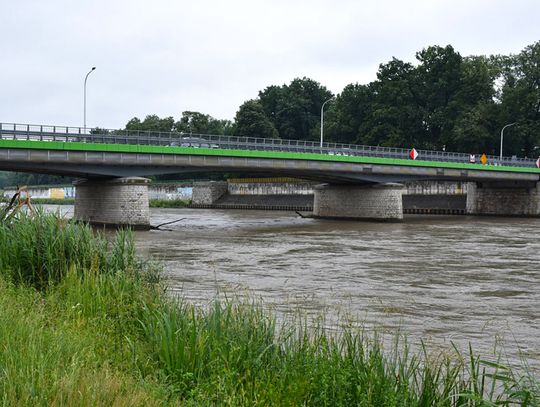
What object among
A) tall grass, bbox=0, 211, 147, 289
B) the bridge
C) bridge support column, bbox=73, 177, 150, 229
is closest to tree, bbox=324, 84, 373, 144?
the bridge

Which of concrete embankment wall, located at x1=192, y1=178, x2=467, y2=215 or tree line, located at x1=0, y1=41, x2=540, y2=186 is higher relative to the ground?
tree line, located at x1=0, y1=41, x2=540, y2=186

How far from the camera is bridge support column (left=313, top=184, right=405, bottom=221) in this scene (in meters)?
61.8

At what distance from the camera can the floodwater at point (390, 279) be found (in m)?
13.3

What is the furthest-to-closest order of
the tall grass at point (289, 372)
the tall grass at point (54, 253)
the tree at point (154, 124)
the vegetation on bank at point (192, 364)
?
the tree at point (154, 124) → the tall grass at point (54, 253) → the tall grass at point (289, 372) → the vegetation on bank at point (192, 364)

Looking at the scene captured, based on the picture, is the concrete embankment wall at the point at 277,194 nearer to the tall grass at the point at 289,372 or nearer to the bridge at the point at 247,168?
the bridge at the point at 247,168

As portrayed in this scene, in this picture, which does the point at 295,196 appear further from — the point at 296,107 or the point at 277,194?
the point at 296,107

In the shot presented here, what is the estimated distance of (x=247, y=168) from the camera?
52500mm

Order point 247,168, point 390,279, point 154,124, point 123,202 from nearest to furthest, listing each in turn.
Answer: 1. point 390,279
2. point 123,202
3. point 247,168
4. point 154,124

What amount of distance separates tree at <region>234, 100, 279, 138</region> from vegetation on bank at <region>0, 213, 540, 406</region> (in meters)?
102

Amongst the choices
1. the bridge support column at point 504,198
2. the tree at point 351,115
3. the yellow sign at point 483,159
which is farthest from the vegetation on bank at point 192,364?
the tree at point 351,115

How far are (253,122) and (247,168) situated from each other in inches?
2393

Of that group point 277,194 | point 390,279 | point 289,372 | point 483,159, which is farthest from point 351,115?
point 289,372

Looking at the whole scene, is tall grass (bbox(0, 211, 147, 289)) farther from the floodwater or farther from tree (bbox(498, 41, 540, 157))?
tree (bbox(498, 41, 540, 157))

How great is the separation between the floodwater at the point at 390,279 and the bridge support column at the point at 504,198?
121 feet
